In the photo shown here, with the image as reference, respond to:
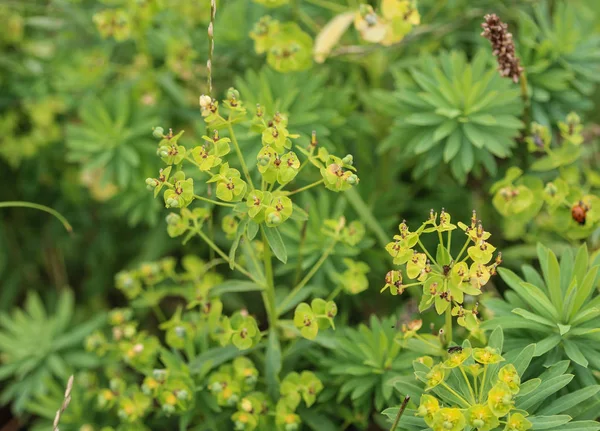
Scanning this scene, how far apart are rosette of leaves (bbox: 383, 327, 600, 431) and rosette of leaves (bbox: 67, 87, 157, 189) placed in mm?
1064

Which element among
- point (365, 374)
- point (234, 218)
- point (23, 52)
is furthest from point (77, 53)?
point (365, 374)

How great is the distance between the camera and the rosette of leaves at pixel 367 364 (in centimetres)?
140

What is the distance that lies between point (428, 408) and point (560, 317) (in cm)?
35

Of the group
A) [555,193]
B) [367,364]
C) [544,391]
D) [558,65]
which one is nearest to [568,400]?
[544,391]

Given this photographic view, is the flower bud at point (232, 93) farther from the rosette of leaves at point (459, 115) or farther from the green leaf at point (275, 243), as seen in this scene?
the rosette of leaves at point (459, 115)

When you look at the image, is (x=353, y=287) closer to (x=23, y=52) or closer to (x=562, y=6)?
(x=562, y=6)

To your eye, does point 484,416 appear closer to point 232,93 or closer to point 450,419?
point 450,419

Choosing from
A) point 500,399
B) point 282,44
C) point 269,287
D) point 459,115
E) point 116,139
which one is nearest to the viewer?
point 500,399

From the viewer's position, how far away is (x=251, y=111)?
67.1 inches

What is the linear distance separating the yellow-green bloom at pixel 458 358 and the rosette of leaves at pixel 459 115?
56cm

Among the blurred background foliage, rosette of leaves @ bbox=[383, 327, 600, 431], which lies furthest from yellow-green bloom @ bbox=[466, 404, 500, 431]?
the blurred background foliage

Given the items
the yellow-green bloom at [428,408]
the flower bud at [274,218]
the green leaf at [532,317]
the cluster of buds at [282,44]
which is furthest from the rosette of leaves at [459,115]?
the yellow-green bloom at [428,408]

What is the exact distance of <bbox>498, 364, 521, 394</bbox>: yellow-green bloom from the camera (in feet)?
3.58

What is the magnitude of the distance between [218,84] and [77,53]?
1.54ft
